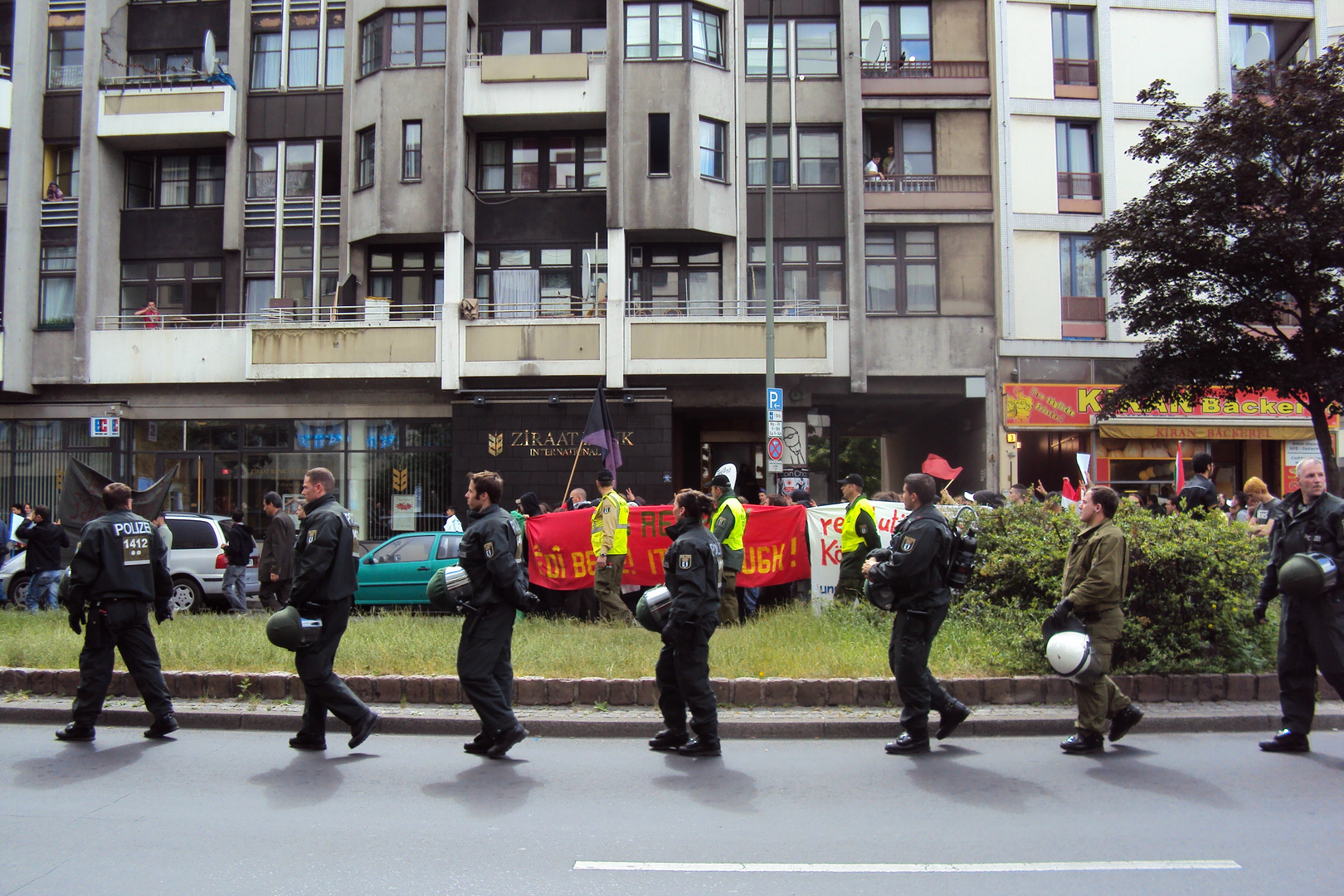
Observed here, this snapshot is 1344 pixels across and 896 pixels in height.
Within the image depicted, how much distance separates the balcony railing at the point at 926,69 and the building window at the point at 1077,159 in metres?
2.32

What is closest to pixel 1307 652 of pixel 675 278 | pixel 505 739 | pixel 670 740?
pixel 670 740

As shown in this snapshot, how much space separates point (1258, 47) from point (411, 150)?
20286 mm

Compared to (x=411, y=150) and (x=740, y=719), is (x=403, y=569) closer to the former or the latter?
(x=740, y=719)

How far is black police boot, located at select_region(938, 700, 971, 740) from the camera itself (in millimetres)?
6871

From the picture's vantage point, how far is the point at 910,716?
6816 millimetres

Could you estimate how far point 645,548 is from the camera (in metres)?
12.6

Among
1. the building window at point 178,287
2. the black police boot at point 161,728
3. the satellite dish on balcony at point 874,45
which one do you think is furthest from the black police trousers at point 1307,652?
the building window at point 178,287

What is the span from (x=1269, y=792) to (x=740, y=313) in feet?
58.6

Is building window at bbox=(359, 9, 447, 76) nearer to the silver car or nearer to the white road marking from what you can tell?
the silver car

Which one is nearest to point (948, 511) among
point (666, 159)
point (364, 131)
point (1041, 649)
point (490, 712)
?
point (1041, 649)

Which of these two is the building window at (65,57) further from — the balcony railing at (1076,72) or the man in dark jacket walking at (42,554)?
the balcony railing at (1076,72)

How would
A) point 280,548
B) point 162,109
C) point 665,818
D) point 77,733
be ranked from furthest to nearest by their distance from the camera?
point 162,109 < point 280,548 < point 77,733 < point 665,818

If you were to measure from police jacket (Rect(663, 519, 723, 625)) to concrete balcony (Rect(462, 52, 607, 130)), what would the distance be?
18.2 m

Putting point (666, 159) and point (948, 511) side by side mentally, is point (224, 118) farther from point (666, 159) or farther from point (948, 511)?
point (948, 511)
